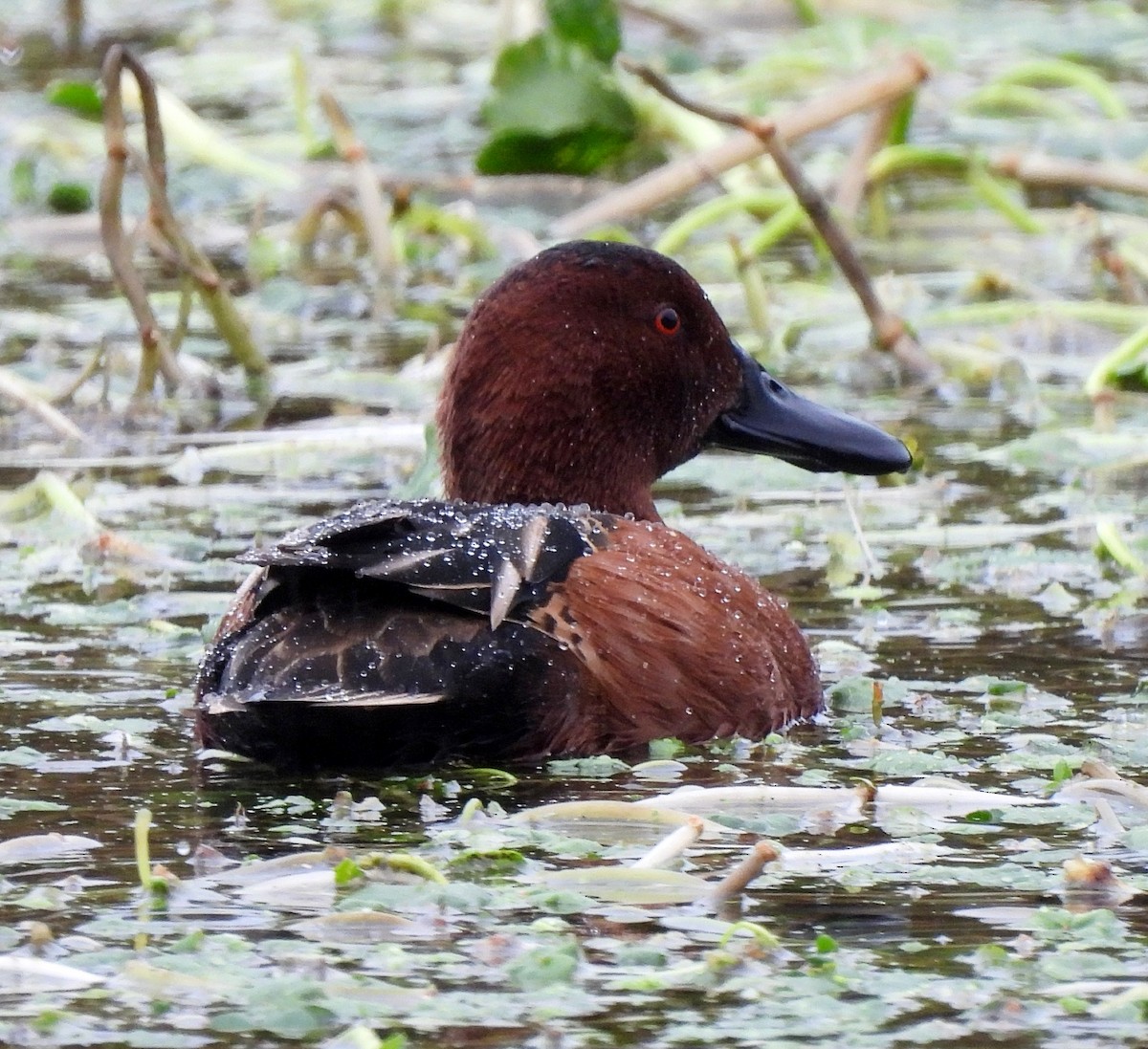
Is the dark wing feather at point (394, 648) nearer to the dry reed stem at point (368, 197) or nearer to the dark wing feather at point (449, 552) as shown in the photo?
the dark wing feather at point (449, 552)

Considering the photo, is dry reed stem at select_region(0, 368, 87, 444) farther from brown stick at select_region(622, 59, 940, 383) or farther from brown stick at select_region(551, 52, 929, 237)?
brown stick at select_region(551, 52, 929, 237)

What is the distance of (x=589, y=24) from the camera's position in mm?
12156

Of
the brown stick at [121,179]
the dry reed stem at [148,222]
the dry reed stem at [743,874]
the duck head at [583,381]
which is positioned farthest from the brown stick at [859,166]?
the dry reed stem at [743,874]

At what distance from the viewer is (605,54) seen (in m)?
12.3

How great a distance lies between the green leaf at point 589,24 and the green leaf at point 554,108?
0.15 meters

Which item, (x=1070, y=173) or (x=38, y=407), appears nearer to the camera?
(x=38, y=407)

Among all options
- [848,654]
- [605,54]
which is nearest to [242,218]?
[605,54]

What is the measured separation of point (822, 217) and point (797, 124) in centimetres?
182

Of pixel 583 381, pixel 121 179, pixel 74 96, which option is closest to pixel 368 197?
pixel 74 96

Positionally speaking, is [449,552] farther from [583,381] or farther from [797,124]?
[797,124]

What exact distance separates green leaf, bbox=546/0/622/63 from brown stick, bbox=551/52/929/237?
1.02 meters

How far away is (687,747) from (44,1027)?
6.72ft

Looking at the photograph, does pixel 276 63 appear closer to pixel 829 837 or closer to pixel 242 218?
pixel 242 218

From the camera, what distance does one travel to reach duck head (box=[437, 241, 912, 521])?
628 cm
